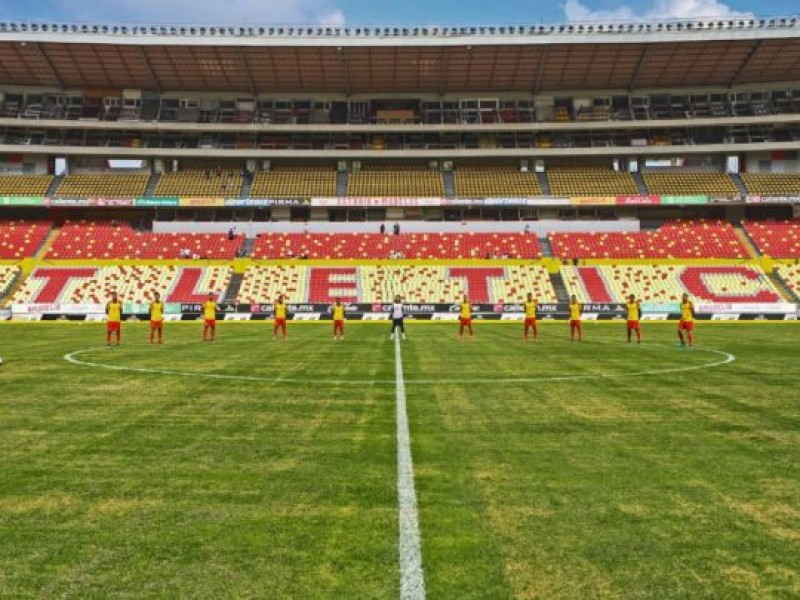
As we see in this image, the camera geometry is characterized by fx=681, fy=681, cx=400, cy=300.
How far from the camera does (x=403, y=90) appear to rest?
59.5m

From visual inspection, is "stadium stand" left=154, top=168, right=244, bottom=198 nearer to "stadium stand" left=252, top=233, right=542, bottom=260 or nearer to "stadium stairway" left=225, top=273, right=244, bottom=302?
"stadium stand" left=252, top=233, right=542, bottom=260

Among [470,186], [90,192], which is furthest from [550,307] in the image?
[90,192]

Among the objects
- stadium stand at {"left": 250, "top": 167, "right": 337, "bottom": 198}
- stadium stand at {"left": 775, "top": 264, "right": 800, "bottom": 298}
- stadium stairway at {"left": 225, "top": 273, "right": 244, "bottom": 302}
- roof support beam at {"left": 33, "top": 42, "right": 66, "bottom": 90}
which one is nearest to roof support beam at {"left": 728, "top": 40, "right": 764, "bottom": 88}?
stadium stand at {"left": 775, "top": 264, "right": 800, "bottom": 298}

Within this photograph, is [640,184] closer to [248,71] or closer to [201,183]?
[248,71]

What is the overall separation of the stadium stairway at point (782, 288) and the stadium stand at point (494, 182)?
18.5 m

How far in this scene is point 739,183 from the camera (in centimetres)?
5700

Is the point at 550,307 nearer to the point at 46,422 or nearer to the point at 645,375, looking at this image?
the point at 645,375

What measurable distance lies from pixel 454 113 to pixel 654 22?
17293 mm

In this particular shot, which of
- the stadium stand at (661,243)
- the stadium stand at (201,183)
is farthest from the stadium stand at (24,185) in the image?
the stadium stand at (661,243)

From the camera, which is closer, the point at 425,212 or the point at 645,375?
the point at 645,375

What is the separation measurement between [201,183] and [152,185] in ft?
13.2

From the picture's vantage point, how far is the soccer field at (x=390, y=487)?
4230mm

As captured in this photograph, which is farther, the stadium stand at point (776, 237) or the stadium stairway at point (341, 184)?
the stadium stairway at point (341, 184)

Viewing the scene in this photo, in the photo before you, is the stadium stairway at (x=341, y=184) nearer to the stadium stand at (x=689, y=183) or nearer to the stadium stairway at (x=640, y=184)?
the stadium stairway at (x=640, y=184)
